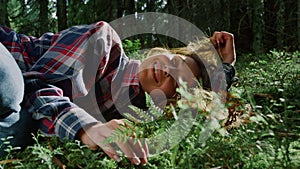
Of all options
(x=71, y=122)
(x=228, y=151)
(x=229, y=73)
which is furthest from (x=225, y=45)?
(x=228, y=151)

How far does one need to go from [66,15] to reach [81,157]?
6664 mm

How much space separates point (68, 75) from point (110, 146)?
2.13 feet

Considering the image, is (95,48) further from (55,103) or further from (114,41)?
(55,103)

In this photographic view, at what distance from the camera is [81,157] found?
3.75 ft

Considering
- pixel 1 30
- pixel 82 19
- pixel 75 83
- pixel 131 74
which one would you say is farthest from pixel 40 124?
pixel 82 19

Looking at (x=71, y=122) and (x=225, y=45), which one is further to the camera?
(x=225, y=45)

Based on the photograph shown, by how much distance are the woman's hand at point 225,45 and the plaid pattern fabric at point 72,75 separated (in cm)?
47

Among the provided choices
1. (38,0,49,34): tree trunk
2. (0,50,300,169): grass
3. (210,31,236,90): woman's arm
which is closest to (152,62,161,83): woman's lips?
(210,31,236,90): woman's arm

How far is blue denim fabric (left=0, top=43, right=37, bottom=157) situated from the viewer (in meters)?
1.35

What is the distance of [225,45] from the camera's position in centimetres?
223

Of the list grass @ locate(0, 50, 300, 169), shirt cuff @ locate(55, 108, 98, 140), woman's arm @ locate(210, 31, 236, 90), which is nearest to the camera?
grass @ locate(0, 50, 300, 169)

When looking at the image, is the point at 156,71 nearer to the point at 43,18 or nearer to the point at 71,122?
the point at 71,122

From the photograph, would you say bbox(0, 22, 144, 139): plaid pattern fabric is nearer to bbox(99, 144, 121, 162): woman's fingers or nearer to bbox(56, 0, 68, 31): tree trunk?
bbox(99, 144, 121, 162): woman's fingers

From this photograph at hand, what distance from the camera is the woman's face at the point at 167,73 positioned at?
1.78 meters
